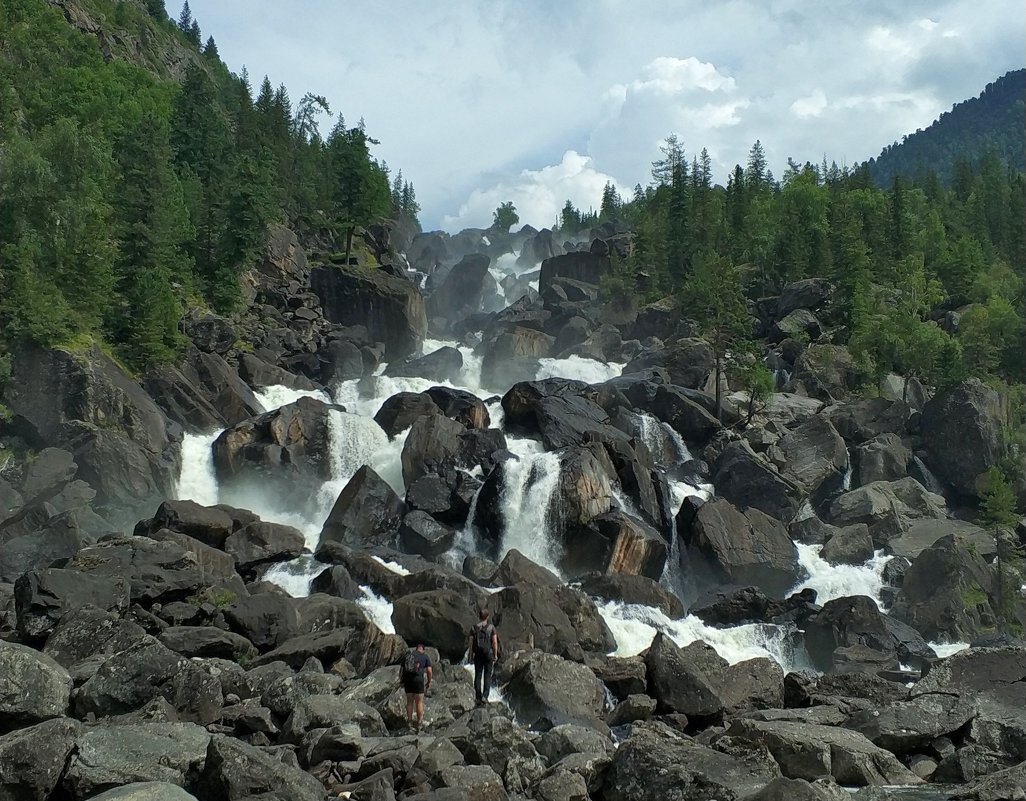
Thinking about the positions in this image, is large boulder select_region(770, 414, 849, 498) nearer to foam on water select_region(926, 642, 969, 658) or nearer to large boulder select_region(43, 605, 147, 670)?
foam on water select_region(926, 642, 969, 658)

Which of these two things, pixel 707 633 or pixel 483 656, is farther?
pixel 707 633

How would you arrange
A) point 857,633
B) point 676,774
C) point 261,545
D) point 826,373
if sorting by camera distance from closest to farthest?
point 676,774
point 261,545
point 857,633
point 826,373

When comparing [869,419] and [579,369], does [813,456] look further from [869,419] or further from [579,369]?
[579,369]

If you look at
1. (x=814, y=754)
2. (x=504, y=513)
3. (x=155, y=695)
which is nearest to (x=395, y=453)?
(x=504, y=513)

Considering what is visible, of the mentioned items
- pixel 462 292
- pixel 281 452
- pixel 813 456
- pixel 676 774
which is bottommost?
pixel 676 774

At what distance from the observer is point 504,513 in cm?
4100

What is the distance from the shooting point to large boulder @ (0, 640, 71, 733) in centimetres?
1599

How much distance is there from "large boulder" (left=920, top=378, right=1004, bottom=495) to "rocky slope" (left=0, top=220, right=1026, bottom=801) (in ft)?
0.58

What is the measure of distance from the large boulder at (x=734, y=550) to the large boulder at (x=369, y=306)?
1454 inches

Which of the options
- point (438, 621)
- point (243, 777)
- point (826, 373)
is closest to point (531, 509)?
point (438, 621)

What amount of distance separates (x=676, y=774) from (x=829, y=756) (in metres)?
4.05

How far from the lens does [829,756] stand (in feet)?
55.2

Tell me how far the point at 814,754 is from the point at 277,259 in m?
63.6

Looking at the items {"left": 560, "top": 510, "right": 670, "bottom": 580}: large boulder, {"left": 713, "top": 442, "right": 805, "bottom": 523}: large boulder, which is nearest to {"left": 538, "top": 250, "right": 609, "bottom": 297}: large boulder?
{"left": 713, "top": 442, "right": 805, "bottom": 523}: large boulder
